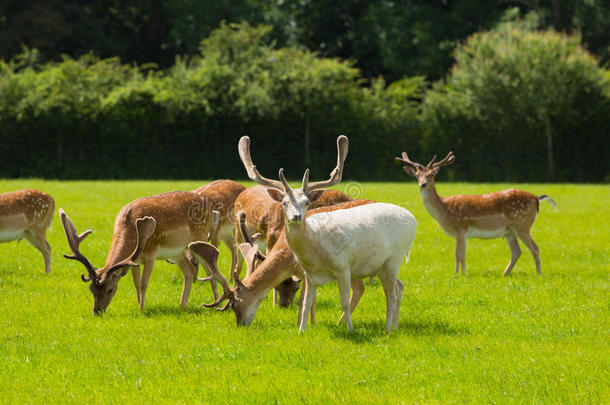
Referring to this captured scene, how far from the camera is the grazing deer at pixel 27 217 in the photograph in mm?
10195

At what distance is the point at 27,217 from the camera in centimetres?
1043

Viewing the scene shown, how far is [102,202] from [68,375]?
14.8 metres

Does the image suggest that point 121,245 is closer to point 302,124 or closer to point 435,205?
point 435,205

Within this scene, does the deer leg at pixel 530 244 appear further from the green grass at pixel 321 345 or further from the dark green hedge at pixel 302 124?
the dark green hedge at pixel 302 124

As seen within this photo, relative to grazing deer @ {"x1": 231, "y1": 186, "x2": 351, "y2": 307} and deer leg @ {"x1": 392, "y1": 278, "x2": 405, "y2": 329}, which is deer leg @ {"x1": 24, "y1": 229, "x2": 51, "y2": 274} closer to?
grazing deer @ {"x1": 231, "y1": 186, "x2": 351, "y2": 307}

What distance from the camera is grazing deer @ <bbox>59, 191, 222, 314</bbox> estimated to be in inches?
294

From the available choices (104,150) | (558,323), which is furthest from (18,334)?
(104,150)

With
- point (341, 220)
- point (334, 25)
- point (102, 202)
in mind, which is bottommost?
point (102, 202)

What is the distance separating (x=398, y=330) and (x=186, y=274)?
106 inches

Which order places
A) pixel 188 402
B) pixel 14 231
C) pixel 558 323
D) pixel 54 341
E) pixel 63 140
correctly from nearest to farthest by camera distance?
1. pixel 188 402
2. pixel 54 341
3. pixel 558 323
4. pixel 14 231
5. pixel 63 140

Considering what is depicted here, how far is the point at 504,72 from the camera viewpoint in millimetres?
32344

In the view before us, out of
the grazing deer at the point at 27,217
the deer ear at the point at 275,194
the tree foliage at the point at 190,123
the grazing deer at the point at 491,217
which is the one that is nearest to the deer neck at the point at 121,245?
the deer ear at the point at 275,194

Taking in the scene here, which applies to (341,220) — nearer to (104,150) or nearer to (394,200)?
(394,200)

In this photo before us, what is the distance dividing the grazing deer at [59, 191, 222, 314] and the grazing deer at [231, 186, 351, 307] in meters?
0.54
